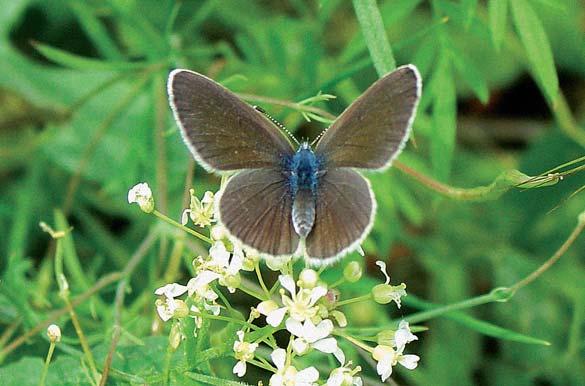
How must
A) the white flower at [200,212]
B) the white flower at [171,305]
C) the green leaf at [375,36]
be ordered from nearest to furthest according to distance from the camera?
1. the white flower at [171,305]
2. the white flower at [200,212]
3. the green leaf at [375,36]

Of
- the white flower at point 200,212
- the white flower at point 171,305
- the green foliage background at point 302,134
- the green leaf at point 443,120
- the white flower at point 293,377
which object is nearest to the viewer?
the white flower at point 293,377

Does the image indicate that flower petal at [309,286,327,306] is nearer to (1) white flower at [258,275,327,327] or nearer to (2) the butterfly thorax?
(1) white flower at [258,275,327,327]

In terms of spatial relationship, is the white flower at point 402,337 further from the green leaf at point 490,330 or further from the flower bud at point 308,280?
the green leaf at point 490,330

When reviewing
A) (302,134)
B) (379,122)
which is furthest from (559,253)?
(302,134)

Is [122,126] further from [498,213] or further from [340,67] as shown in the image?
[498,213]

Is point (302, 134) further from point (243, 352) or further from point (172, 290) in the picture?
point (243, 352)

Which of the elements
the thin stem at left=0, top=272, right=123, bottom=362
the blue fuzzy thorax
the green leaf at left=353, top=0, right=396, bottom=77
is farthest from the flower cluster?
the thin stem at left=0, top=272, right=123, bottom=362

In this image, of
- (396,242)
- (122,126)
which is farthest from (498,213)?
(122,126)

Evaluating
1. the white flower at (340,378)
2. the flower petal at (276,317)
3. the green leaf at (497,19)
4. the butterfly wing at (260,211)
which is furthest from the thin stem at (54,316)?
the green leaf at (497,19)
